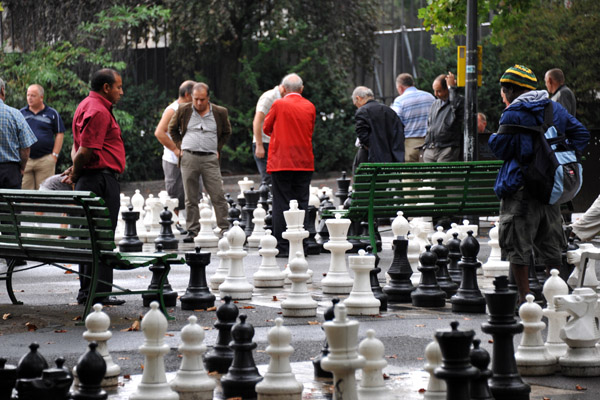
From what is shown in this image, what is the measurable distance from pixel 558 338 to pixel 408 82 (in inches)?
400

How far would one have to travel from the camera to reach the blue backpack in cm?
762

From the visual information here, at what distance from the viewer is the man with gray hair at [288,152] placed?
11922 millimetres

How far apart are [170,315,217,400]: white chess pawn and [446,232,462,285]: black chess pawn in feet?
13.6

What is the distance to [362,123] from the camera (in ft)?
45.0

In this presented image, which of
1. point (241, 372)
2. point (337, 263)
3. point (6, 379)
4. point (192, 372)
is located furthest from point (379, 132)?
point (6, 379)

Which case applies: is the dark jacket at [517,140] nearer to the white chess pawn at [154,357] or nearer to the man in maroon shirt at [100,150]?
the man in maroon shirt at [100,150]

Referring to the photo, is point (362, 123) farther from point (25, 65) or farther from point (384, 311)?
point (25, 65)

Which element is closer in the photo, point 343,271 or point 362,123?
point 343,271

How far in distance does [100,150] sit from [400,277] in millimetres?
2463

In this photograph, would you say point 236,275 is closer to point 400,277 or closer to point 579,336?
point 400,277

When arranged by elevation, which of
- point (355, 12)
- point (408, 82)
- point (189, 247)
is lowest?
point (189, 247)

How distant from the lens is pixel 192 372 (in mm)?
5160

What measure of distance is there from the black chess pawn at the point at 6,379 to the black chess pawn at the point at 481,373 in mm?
1839

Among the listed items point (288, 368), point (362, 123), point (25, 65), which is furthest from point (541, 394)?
point (25, 65)
